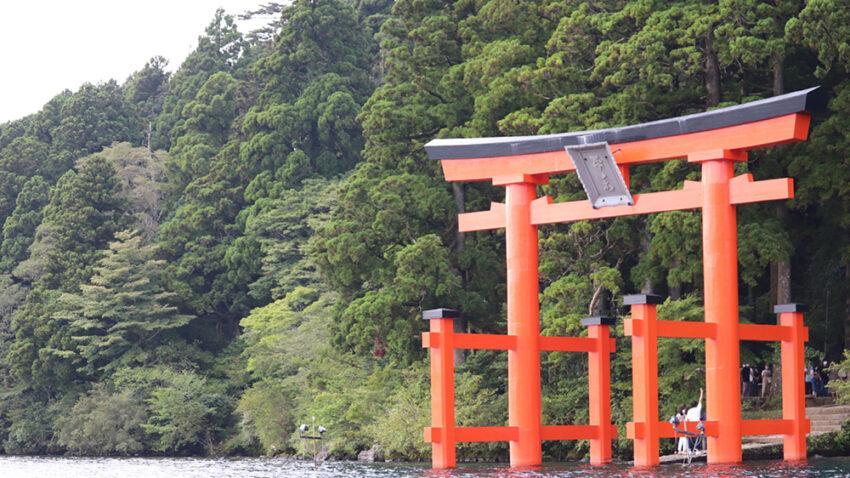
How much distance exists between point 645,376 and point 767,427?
2913mm

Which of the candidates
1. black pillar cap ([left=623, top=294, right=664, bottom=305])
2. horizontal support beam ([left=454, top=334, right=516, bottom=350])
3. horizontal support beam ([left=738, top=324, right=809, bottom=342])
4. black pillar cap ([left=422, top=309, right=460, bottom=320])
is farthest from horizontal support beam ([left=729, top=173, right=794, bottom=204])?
black pillar cap ([left=422, top=309, right=460, bottom=320])

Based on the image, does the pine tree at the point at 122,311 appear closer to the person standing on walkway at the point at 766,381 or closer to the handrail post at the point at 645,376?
the person standing on walkway at the point at 766,381

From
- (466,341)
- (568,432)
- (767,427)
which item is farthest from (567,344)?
(767,427)

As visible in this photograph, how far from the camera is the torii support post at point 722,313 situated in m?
24.9

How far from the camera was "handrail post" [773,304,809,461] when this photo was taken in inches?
1030

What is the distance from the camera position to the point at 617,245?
A: 1351 inches

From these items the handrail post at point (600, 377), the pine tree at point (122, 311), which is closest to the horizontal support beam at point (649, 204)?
the handrail post at point (600, 377)

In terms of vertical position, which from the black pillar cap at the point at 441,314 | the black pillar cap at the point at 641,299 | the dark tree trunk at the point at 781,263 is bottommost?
the black pillar cap at the point at 441,314

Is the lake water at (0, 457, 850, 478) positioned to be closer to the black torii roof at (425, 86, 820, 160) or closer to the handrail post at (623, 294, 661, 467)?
the handrail post at (623, 294, 661, 467)

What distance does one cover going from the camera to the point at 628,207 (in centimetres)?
2661

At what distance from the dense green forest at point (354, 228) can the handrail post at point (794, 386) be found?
4.14 m

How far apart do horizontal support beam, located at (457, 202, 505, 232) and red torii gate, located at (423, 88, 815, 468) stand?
0.03 meters

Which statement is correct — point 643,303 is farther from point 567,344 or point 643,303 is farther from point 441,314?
point 441,314

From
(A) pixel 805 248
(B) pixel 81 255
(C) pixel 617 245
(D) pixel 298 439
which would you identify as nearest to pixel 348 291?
(D) pixel 298 439
